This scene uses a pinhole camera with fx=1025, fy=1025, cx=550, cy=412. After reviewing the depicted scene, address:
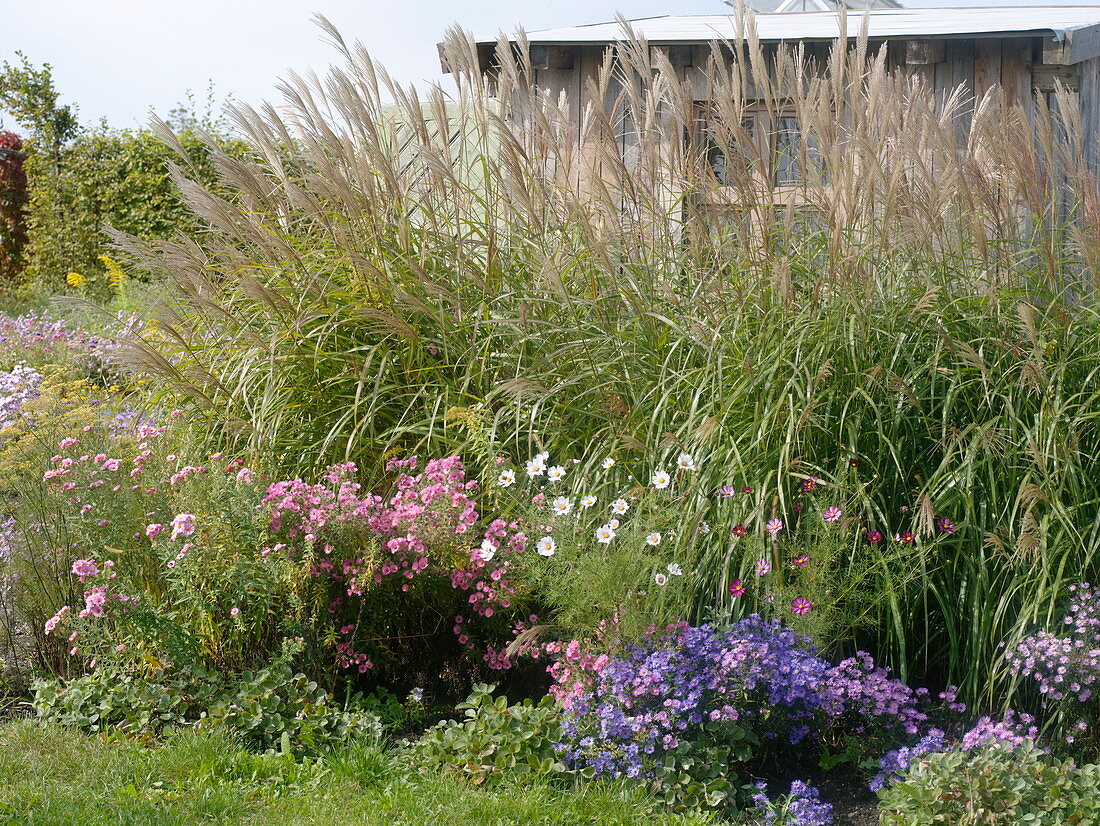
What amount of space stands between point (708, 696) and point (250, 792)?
1.30m

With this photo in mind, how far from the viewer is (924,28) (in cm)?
686

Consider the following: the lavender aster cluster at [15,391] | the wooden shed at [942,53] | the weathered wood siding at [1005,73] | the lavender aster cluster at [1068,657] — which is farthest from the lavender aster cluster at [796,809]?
the weathered wood siding at [1005,73]

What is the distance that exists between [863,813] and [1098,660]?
2.57ft

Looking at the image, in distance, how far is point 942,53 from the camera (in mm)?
6723

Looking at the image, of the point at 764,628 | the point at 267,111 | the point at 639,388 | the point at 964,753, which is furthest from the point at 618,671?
the point at 267,111

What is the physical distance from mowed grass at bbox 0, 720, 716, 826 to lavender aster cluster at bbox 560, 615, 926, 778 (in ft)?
0.41

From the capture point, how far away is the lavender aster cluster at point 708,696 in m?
2.80

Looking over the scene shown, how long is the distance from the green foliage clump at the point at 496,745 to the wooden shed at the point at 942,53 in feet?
13.1

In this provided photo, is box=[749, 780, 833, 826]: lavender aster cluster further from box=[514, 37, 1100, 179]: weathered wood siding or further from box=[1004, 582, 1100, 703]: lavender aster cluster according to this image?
box=[514, 37, 1100, 179]: weathered wood siding

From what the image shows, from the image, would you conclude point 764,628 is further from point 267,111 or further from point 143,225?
point 143,225

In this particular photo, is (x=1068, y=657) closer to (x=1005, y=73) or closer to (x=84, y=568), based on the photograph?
(x=84, y=568)

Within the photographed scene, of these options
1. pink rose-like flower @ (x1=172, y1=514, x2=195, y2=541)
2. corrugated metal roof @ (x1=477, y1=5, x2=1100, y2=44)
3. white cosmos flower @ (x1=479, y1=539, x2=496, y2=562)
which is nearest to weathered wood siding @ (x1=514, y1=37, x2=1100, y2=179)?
corrugated metal roof @ (x1=477, y1=5, x2=1100, y2=44)

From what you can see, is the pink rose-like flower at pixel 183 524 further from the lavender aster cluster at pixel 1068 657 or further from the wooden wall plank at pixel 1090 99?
the wooden wall plank at pixel 1090 99

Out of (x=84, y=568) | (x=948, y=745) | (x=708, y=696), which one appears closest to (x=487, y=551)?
(x=708, y=696)
